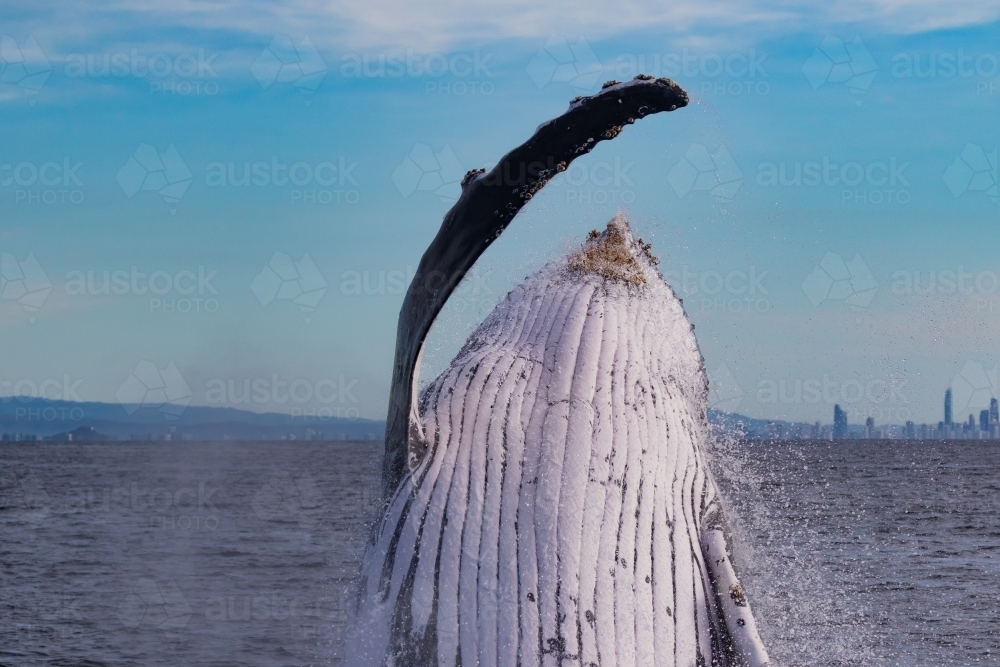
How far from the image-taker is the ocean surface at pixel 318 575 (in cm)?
1466

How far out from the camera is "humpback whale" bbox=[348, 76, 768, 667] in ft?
11.3

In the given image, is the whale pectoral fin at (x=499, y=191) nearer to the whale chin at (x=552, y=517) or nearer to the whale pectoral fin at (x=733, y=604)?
the whale chin at (x=552, y=517)

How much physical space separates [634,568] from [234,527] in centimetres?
4211

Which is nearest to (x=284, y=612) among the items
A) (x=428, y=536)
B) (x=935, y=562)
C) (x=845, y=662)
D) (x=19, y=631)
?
(x=19, y=631)

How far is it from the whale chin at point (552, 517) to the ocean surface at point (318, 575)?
0.42 meters

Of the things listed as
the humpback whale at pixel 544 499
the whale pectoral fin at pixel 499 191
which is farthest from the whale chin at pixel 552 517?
the whale pectoral fin at pixel 499 191

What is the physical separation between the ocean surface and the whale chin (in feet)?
1.39

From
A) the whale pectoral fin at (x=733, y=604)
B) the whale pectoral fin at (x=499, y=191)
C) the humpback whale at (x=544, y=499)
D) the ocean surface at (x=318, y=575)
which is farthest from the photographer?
the ocean surface at (x=318, y=575)

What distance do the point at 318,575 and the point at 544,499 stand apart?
24.2 meters

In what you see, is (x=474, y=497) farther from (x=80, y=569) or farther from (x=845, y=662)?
(x=80, y=569)

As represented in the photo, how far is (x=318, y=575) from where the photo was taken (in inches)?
1059

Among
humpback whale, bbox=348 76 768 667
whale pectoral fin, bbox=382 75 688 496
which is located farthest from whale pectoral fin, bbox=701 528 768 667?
whale pectoral fin, bbox=382 75 688 496

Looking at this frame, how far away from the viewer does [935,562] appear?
97.7ft

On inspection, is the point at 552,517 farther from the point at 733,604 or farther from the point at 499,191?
the point at 499,191
